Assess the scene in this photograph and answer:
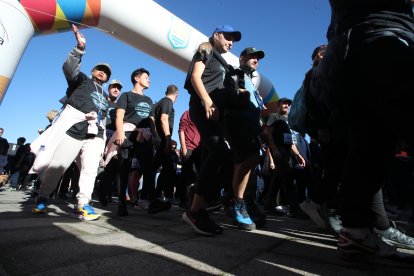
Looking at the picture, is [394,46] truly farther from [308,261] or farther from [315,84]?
[308,261]

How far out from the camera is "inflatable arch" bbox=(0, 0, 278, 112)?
12.1ft

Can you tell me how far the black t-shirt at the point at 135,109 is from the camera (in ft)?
10.4

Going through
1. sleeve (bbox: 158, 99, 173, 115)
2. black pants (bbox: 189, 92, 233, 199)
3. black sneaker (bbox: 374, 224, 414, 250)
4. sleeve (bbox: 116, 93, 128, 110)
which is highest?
sleeve (bbox: 158, 99, 173, 115)

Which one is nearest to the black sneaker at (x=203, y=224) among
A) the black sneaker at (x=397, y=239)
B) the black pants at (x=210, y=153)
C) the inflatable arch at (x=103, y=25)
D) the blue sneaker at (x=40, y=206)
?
the black pants at (x=210, y=153)

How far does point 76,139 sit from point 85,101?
359mm

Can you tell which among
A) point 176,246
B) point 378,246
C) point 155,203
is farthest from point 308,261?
point 155,203

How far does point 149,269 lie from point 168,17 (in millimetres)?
5769

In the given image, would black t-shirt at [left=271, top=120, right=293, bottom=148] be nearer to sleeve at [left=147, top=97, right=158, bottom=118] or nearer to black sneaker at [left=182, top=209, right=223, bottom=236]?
sleeve at [left=147, top=97, right=158, bottom=118]

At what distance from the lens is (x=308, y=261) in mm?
1229

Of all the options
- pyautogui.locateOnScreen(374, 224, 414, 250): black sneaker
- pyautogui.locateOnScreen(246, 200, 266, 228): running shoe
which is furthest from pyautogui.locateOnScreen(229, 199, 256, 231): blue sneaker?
pyautogui.locateOnScreen(374, 224, 414, 250): black sneaker

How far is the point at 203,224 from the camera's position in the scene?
1.76 metres

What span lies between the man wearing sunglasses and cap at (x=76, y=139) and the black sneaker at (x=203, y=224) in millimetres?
907

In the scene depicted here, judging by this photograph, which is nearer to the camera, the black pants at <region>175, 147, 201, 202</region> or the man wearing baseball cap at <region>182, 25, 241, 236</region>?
the man wearing baseball cap at <region>182, 25, 241, 236</region>

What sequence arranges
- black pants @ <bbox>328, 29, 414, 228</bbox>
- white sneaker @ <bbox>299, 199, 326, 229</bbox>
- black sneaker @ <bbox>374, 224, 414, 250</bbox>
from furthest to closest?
white sneaker @ <bbox>299, 199, 326, 229</bbox> → black sneaker @ <bbox>374, 224, 414, 250</bbox> → black pants @ <bbox>328, 29, 414, 228</bbox>
